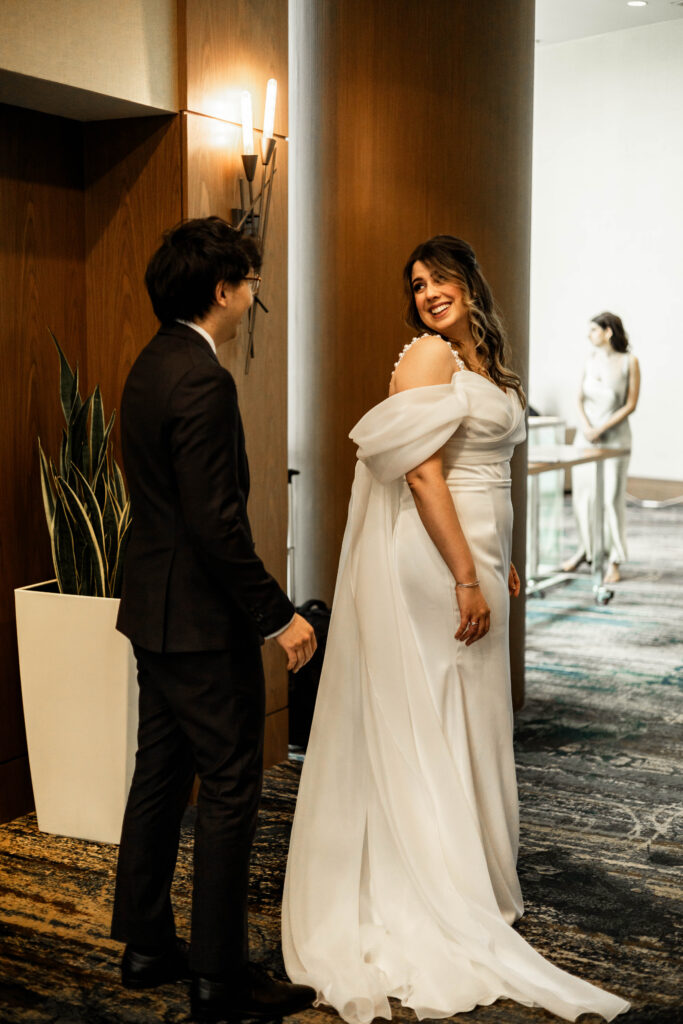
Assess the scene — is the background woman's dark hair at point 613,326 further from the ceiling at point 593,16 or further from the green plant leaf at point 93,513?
the green plant leaf at point 93,513

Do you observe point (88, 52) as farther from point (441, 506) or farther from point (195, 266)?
point (441, 506)

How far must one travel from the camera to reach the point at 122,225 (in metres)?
3.54

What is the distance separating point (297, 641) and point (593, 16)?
1062cm

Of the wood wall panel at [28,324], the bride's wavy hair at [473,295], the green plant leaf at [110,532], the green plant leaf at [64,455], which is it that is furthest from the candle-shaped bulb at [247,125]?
the green plant leaf at [110,532]

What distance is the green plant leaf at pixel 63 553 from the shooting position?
10.9ft

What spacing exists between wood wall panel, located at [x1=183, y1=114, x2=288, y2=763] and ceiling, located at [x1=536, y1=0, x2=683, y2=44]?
7.82m

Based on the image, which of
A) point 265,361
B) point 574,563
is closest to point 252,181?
point 265,361

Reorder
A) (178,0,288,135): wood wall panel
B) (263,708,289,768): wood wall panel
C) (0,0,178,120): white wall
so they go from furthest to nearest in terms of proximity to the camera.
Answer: (263,708,289,768): wood wall panel < (178,0,288,135): wood wall panel < (0,0,178,120): white wall

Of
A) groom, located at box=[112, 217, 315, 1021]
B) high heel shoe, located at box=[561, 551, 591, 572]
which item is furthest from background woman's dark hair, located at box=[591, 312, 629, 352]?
groom, located at box=[112, 217, 315, 1021]

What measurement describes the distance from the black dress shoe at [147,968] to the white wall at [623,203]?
10.4 meters

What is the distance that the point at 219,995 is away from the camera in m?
2.33

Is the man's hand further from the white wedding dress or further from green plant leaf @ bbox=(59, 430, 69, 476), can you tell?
green plant leaf @ bbox=(59, 430, 69, 476)

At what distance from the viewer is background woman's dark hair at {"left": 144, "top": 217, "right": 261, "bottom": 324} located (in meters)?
2.20

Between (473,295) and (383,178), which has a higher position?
(383,178)
